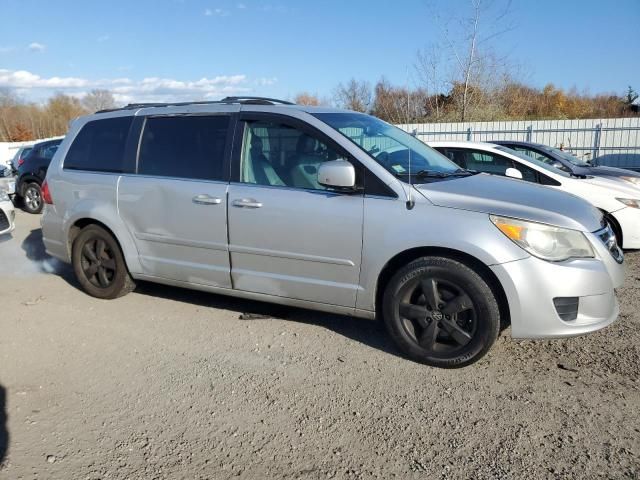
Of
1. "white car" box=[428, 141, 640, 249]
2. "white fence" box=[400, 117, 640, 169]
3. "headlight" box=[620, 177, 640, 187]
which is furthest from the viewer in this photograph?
"white fence" box=[400, 117, 640, 169]

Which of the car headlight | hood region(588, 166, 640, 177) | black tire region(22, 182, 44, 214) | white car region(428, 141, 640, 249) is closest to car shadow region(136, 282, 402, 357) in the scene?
the car headlight

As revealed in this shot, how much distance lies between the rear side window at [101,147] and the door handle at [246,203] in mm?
1291

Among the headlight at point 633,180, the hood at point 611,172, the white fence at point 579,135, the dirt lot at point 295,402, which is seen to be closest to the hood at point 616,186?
the headlight at point 633,180

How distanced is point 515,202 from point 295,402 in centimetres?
194

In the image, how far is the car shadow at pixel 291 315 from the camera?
13.4 feet

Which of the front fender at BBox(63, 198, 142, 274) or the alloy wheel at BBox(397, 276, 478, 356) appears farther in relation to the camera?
the front fender at BBox(63, 198, 142, 274)

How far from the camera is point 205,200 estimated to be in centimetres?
415

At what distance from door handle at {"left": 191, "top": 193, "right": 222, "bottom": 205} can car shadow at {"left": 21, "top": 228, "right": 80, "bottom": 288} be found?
234 centimetres

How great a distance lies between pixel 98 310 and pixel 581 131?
734 inches

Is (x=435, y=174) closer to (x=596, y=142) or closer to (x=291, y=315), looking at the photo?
(x=291, y=315)

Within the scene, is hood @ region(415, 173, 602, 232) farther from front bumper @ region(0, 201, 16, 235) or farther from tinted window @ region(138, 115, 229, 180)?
front bumper @ region(0, 201, 16, 235)

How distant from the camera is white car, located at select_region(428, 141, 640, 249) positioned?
20.3 feet

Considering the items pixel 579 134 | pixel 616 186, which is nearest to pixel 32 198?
pixel 616 186

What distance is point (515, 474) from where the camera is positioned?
2.45m
